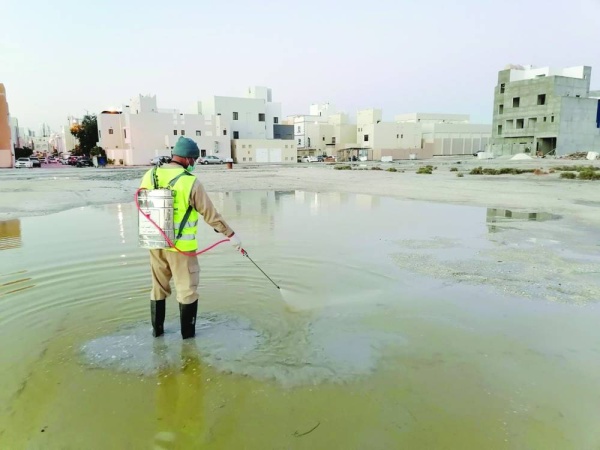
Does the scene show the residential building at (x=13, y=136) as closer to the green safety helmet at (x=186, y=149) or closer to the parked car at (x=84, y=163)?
the parked car at (x=84, y=163)

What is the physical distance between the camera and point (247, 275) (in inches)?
241

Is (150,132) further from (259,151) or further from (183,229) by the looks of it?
(183,229)

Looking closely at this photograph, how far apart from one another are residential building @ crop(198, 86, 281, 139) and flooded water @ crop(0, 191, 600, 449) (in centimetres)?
5384

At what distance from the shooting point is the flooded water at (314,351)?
2760mm

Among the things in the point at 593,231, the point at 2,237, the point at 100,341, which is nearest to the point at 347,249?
the point at 100,341

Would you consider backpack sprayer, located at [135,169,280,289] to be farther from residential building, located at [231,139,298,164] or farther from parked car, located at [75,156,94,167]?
residential building, located at [231,139,298,164]

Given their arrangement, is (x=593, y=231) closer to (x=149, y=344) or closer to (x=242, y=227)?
(x=242, y=227)

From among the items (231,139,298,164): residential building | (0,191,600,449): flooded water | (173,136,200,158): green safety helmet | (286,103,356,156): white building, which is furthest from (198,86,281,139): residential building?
(173,136,200,158): green safety helmet

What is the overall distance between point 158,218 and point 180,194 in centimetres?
28

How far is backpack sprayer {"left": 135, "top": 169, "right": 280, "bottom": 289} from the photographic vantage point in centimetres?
376

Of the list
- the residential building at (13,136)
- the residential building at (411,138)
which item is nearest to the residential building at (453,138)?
the residential building at (411,138)

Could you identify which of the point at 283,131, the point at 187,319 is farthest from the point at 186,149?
the point at 283,131

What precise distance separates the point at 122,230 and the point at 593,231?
381 inches

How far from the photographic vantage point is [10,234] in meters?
9.25
